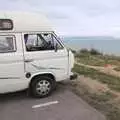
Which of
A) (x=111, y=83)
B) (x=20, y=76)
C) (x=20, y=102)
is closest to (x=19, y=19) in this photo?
(x=20, y=76)

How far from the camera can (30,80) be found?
27.8 ft

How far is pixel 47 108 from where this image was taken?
25.9 feet

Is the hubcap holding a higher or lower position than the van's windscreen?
lower

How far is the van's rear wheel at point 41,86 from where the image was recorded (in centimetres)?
854

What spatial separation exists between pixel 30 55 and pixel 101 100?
227 cm

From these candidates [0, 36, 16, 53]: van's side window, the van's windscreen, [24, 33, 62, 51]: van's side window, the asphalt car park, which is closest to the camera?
the asphalt car park

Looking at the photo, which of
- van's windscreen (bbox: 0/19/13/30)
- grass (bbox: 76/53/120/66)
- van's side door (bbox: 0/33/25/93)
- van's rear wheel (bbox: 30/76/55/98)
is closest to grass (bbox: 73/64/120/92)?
van's rear wheel (bbox: 30/76/55/98)

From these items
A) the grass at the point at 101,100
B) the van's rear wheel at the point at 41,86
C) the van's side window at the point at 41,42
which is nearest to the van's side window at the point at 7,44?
the van's side window at the point at 41,42

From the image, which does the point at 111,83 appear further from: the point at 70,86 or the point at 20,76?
the point at 20,76

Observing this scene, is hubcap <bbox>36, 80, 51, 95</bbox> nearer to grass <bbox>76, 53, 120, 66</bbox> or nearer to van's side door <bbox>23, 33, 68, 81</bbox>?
van's side door <bbox>23, 33, 68, 81</bbox>

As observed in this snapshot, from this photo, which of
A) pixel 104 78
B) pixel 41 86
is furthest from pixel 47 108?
pixel 104 78

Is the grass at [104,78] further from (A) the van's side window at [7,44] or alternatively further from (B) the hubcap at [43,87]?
(A) the van's side window at [7,44]

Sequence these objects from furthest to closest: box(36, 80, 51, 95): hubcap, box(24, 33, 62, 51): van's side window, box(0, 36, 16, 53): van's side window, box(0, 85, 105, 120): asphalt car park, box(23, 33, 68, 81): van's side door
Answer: box(36, 80, 51, 95): hubcap → box(24, 33, 62, 51): van's side window → box(23, 33, 68, 81): van's side door → box(0, 36, 16, 53): van's side window → box(0, 85, 105, 120): asphalt car park

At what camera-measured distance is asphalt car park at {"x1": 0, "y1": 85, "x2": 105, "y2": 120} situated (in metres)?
7.29
